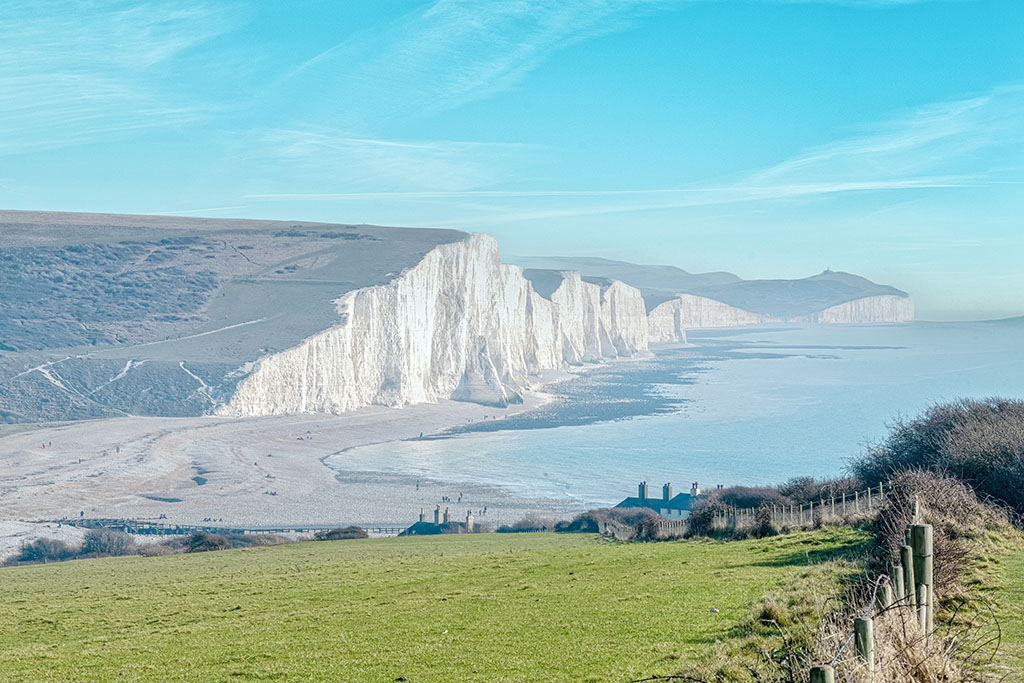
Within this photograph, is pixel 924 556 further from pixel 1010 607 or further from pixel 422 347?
pixel 422 347

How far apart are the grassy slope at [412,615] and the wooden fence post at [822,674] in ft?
16.0

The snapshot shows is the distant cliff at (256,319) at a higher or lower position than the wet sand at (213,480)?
higher

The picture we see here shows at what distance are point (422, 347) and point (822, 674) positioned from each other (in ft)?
327

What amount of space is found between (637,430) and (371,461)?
29.1 meters

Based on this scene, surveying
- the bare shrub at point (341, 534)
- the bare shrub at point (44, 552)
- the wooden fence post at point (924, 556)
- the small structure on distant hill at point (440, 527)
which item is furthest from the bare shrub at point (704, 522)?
the bare shrub at point (44, 552)

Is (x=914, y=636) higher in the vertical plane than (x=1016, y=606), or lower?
higher

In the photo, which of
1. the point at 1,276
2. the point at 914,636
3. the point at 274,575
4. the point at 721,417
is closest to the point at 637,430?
the point at 721,417

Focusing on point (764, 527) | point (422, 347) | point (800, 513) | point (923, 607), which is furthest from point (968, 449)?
point (422, 347)

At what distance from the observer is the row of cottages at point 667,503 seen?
45062 millimetres

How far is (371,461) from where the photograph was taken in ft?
215

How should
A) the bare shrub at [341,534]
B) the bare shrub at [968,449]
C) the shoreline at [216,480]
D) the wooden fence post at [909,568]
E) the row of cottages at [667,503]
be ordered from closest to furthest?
the wooden fence post at [909,568] < the bare shrub at [968,449] < the bare shrub at [341,534] < the row of cottages at [667,503] < the shoreline at [216,480]

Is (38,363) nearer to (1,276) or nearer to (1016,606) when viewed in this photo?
(1,276)

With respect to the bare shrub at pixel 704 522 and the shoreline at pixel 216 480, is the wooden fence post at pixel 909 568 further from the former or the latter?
the shoreline at pixel 216 480

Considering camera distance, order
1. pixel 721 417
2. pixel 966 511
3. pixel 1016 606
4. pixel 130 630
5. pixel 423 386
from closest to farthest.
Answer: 1. pixel 1016 606
2. pixel 130 630
3. pixel 966 511
4. pixel 721 417
5. pixel 423 386
